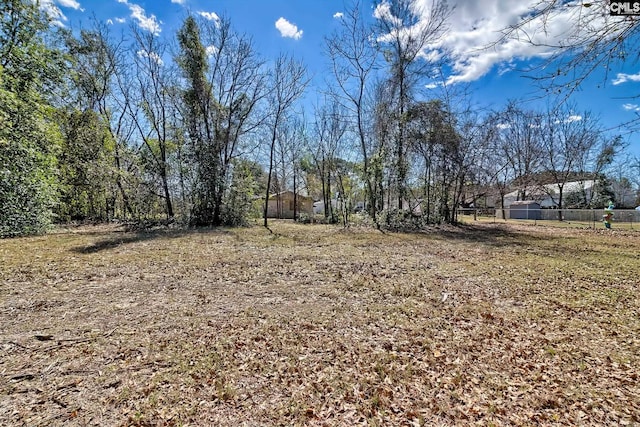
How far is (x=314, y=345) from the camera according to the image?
2697 mm

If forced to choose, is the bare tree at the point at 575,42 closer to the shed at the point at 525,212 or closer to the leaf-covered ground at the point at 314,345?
the leaf-covered ground at the point at 314,345

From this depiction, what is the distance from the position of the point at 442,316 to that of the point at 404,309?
17.3 inches

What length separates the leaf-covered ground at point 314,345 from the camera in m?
1.85

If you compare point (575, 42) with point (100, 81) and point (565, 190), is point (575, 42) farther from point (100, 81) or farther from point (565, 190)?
point (565, 190)

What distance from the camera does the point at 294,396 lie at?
1.99m

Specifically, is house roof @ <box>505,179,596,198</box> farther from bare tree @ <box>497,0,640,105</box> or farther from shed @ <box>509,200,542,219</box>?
bare tree @ <box>497,0,640,105</box>

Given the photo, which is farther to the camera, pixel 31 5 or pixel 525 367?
pixel 31 5

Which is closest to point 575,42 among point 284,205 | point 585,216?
point 585,216

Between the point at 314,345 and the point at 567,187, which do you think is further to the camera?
the point at 567,187

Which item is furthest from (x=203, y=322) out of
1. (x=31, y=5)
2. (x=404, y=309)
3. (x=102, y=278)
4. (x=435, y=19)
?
(x=435, y=19)

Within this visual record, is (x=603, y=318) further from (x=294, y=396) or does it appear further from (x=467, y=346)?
(x=294, y=396)

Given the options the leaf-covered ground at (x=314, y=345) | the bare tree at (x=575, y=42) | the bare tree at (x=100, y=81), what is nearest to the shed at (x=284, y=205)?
the bare tree at (x=100, y=81)

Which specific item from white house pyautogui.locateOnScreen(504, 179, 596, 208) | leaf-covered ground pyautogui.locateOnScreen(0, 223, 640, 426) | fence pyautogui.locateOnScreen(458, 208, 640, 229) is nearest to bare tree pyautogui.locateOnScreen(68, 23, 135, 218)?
leaf-covered ground pyautogui.locateOnScreen(0, 223, 640, 426)

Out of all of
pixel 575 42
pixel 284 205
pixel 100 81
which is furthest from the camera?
pixel 284 205
